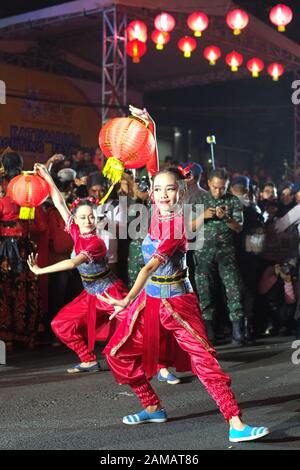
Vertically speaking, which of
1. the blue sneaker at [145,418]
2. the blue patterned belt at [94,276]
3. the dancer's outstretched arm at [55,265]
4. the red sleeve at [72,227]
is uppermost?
the red sleeve at [72,227]

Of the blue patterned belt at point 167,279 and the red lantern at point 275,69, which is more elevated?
the red lantern at point 275,69

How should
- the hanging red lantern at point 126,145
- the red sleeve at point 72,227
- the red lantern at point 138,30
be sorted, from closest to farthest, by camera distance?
the hanging red lantern at point 126,145 → the red sleeve at point 72,227 → the red lantern at point 138,30

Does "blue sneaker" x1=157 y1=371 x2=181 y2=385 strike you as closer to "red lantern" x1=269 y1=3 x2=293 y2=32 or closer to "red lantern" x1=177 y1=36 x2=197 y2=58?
"red lantern" x1=269 y1=3 x2=293 y2=32

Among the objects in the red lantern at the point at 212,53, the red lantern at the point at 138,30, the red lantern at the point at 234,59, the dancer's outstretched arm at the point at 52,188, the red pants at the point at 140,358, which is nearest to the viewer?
the red pants at the point at 140,358

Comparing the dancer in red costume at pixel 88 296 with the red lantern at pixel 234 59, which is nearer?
the dancer in red costume at pixel 88 296

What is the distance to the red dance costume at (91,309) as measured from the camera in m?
6.12

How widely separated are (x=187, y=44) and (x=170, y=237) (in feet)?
38.2

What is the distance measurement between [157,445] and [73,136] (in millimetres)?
12196

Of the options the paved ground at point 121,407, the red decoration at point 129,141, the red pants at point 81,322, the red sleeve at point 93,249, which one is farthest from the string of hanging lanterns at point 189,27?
the red decoration at point 129,141

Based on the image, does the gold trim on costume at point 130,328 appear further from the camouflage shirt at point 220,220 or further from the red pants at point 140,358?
the camouflage shirt at point 220,220

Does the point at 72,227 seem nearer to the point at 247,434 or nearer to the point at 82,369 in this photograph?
the point at 82,369

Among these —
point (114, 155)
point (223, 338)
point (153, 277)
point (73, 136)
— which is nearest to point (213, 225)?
point (223, 338)

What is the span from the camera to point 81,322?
618 cm

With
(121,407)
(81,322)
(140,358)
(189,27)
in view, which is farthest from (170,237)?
(189,27)
